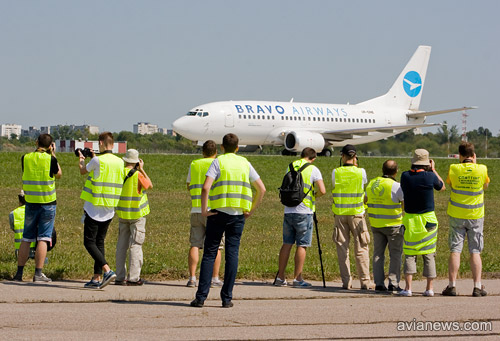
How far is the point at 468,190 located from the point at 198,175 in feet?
11.8

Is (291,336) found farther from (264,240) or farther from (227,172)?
(264,240)

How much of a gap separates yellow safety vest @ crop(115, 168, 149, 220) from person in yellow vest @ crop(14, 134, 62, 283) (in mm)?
918

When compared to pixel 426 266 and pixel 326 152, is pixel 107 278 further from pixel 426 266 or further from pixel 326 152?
pixel 326 152

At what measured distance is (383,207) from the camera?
38.4 feet

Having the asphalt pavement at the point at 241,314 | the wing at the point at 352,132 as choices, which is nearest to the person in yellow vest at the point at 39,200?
the asphalt pavement at the point at 241,314

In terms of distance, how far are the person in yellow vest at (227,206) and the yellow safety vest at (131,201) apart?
176cm

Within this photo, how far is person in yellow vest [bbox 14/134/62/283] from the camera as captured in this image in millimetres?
11633

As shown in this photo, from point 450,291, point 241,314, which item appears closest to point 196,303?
point 241,314

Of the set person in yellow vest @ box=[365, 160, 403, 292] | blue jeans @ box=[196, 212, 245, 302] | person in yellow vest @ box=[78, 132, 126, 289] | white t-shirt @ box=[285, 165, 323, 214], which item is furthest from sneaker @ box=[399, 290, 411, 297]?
person in yellow vest @ box=[78, 132, 126, 289]

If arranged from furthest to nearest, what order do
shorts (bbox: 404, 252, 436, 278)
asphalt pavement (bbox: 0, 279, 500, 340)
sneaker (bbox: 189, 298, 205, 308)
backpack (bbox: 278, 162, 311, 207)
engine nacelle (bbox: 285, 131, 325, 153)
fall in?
engine nacelle (bbox: 285, 131, 325, 153), backpack (bbox: 278, 162, 311, 207), shorts (bbox: 404, 252, 436, 278), sneaker (bbox: 189, 298, 205, 308), asphalt pavement (bbox: 0, 279, 500, 340)

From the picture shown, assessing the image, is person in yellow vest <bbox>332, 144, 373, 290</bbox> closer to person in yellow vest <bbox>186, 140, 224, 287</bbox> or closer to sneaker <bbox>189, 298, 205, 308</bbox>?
person in yellow vest <bbox>186, 140, 224, 287</bbox>

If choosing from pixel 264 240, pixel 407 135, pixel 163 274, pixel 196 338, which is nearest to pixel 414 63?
pixel 407 135

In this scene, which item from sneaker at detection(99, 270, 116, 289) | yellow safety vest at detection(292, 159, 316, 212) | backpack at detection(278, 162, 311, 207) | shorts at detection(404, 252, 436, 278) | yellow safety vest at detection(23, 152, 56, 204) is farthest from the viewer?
yellow safety vest at detection(292, 159, 316, 212)

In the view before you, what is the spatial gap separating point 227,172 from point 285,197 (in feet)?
6.33
